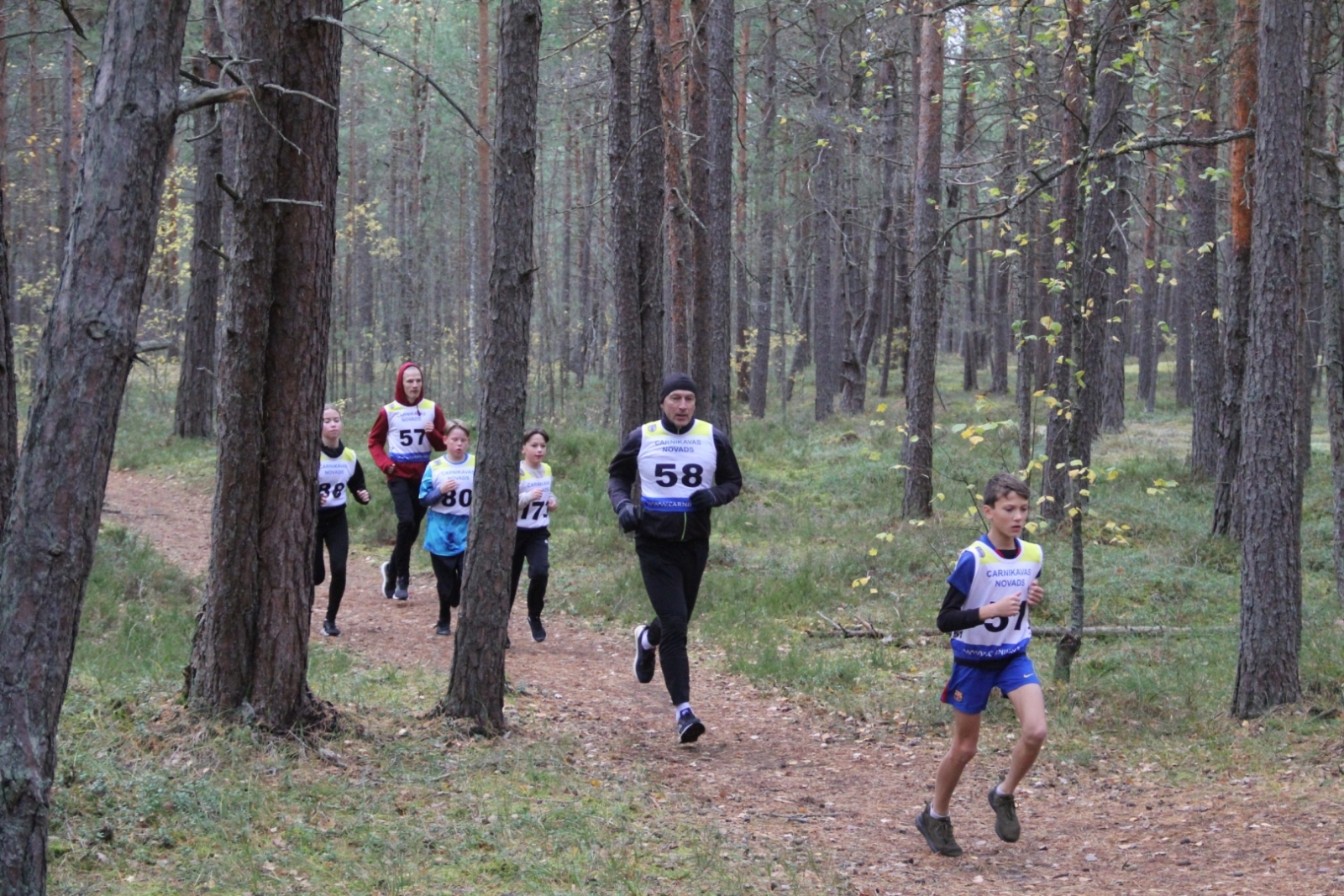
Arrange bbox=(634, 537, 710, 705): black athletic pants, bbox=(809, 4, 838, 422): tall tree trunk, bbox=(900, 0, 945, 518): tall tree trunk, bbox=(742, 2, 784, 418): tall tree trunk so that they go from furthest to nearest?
bbox=(742, 2, 784, 418): tall tree trunk → bbox=(809, 4, 838, 422): tall tree trunk → bbox=(900, 0, 945, 518): tall tree trunk → bbox=(634, 537, 710, 705): black athletic pants

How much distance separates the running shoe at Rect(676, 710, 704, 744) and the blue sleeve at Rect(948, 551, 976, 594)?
229 centimetres

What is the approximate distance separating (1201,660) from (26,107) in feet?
94.3

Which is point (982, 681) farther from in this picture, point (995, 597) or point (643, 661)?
point (643, 661)

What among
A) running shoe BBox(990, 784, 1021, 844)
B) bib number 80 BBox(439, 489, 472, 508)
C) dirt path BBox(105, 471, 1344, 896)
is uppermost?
bib number 80 BBox(439, 489, 472, 508)

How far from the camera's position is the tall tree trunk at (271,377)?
608 centimetres

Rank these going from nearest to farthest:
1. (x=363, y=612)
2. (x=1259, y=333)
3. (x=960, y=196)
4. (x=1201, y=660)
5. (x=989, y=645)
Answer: (x=989, y=645) → (x=1259, y=333) → (x=1201, y=660) → (x=363, y=612) → (x=960, y=196)

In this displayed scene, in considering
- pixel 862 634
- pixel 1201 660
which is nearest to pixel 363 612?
pixel 862 634

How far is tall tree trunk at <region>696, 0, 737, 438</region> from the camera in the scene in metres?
15.7

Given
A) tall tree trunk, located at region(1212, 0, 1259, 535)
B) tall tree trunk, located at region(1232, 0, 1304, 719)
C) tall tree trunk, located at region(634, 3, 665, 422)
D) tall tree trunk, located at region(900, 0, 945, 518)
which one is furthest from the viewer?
tall tree trunk, located at region(900, 0, 945, 518)

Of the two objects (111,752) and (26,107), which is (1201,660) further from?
(26,107)

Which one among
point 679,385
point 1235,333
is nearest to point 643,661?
point 679,385

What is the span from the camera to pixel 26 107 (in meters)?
27.3

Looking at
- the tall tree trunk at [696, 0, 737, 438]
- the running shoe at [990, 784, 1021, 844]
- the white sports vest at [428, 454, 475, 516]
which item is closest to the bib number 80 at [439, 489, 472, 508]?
the white sports vest at [428, 454, 475, 516]

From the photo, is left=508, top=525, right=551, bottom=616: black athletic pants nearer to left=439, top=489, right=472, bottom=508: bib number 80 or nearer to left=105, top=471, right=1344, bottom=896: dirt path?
left=439, top=489, right=472, bottom=508: bib number 80
